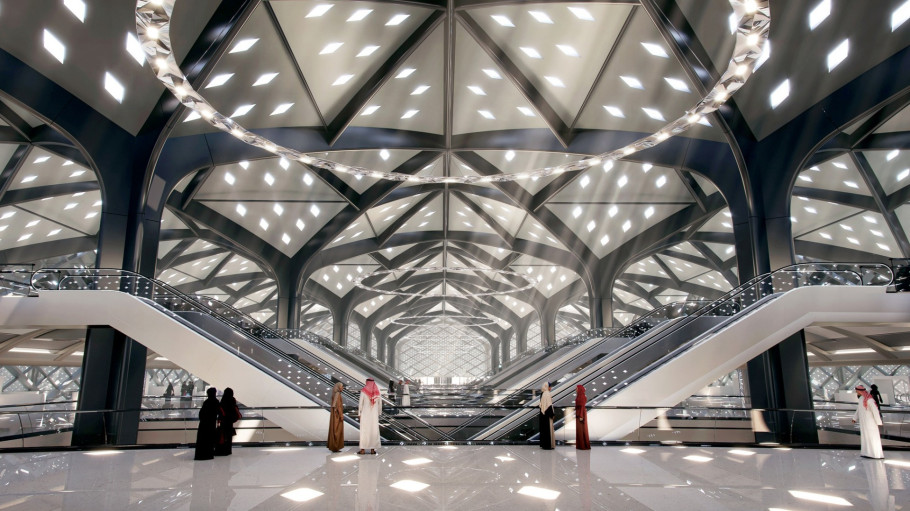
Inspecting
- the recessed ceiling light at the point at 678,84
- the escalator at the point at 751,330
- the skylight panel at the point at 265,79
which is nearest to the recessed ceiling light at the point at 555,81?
the recessed ceiling light at the point at 678,84

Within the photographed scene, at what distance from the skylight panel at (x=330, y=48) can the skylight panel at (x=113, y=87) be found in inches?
261

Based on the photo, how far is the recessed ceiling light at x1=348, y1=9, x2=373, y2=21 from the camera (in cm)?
1853

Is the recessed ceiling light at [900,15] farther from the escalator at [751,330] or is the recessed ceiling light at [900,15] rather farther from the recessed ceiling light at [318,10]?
the recessed ceiling light at [318,10]

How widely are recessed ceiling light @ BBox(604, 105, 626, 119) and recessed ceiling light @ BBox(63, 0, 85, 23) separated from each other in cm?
1828

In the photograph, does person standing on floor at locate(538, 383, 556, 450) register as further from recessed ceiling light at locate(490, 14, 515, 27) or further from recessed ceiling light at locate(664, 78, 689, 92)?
recessed ceiling light at locate(664, 78, 689, 92)

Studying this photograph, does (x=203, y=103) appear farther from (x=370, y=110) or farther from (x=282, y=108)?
(x=370, y=110)

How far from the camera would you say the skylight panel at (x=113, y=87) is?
17938 mm

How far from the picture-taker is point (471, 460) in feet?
37.0

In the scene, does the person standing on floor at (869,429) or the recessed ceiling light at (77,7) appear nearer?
the person standing on floor at (869,429)

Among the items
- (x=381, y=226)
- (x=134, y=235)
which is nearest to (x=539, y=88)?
(x=134, y=235)

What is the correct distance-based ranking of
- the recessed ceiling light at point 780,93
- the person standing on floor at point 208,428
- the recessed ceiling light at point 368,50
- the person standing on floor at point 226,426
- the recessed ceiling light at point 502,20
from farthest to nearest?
1. the recessed ceiling light at point 368,50
2. the recessed ceiling light at point 502,20
3. the recessed ceiling light at point 780,93
4. the person standing on floor at point 226,426
5. the person standing on floor at point 208,428

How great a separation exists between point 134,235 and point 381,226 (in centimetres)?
2290

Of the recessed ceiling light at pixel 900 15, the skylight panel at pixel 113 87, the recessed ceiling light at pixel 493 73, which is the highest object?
the recessed ceiling light at pixel 493 73

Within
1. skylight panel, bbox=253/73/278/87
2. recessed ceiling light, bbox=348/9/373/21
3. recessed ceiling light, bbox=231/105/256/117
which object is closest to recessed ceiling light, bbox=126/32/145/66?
skylight panel, bbox=253/73/278/87
